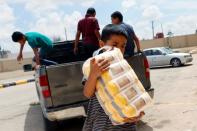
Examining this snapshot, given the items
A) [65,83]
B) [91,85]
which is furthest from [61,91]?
[91,85]

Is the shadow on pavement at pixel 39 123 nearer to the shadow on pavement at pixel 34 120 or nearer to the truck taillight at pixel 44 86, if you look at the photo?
the shadow on pavement at pixel 34 120

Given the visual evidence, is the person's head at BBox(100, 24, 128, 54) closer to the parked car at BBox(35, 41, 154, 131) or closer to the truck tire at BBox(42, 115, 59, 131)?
the parked car at BBox(35, 41, 154, 131)

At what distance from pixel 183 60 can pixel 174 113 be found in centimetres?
1704

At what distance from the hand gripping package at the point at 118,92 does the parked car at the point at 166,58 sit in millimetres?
22832

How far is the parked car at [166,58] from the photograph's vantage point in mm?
25391

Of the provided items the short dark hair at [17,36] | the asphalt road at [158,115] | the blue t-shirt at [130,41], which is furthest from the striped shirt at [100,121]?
the short dark hair at [17,36]

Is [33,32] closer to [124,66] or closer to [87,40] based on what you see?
[87,40]

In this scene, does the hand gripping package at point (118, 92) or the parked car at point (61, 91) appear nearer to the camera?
the hand gripping package at point (118, 92)

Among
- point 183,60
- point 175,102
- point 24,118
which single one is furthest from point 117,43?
point 183,60

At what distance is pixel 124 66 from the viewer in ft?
9.55

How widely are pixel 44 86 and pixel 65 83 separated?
35cm

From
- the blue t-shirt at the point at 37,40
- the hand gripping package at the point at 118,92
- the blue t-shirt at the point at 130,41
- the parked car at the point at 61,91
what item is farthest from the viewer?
the blue t-shirt at the point at 37,40

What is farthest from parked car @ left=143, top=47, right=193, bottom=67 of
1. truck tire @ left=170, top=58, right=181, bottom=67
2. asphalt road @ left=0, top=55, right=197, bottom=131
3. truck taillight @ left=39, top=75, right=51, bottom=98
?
truck taillight @ left=39, top=75, right=51, bottom=98

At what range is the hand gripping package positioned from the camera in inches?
109
